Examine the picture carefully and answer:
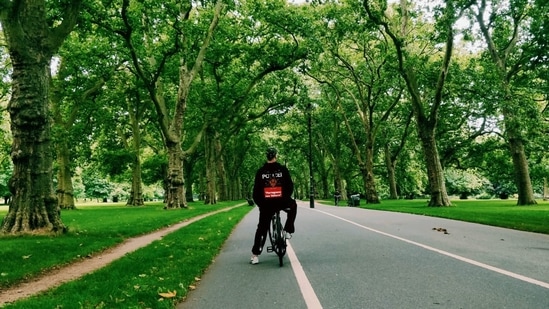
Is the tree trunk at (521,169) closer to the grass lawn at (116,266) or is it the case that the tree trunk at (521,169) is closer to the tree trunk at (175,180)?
the grass lawn at (116,266)

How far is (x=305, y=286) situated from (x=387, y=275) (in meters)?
1.37

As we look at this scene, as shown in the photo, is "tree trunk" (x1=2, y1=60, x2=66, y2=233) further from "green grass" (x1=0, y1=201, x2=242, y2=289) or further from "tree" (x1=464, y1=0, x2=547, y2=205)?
"tree" (x1=464, y1=0, x2=547, y2=205)

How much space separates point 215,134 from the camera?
141ft

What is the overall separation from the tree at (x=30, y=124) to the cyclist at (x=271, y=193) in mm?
6983

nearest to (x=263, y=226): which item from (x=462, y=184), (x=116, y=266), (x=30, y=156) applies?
(x=116, y=266)

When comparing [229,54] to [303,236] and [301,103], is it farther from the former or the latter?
[303,236]

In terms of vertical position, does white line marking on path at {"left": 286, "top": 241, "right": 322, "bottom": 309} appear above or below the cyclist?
below

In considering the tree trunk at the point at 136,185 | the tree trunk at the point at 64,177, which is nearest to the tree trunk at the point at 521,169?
the tree trunk at the point at 64,177

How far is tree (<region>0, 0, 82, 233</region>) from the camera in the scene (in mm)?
11508

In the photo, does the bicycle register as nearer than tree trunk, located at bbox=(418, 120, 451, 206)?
Yes

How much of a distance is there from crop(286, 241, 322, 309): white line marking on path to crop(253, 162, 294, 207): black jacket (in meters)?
1.15

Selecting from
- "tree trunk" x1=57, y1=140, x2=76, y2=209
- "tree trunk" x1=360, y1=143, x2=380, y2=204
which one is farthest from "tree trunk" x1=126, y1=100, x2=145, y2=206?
"tree trunk" x1=360, y1=143, x2=380, y2=204

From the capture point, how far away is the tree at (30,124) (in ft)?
37.8

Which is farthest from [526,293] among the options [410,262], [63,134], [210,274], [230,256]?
[63,134]
